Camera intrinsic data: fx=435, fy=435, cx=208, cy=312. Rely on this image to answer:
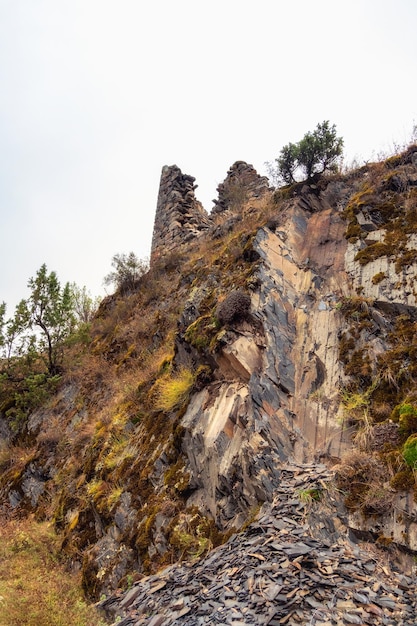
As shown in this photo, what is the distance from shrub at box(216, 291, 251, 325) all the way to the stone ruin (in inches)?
351

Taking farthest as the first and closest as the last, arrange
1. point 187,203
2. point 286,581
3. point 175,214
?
point 187,203 → point 175,214 → point 286,581

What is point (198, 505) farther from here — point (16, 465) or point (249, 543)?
point (16, 465)

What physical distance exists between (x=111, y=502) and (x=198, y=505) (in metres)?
2.18

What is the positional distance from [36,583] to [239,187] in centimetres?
1524

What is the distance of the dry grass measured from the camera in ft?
19.1

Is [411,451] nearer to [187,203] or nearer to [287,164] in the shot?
[287,164]

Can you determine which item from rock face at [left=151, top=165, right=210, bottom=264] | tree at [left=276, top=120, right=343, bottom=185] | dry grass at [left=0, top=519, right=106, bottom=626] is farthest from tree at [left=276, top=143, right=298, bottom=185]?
dry grass at [left=0, top=519, right=106, bottom=626]

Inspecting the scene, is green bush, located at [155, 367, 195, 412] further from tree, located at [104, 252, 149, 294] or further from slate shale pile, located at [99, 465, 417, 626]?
tree, located at [104, 252, 149, 294]

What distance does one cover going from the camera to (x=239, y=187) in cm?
1809

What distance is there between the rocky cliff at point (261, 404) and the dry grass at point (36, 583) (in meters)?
0.35

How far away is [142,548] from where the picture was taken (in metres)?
6.95

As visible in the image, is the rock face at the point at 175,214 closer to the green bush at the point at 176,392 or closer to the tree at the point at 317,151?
the tree at the point at 317,151

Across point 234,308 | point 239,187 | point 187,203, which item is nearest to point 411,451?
point 234,308

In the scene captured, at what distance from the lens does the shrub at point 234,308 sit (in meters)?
8.45
